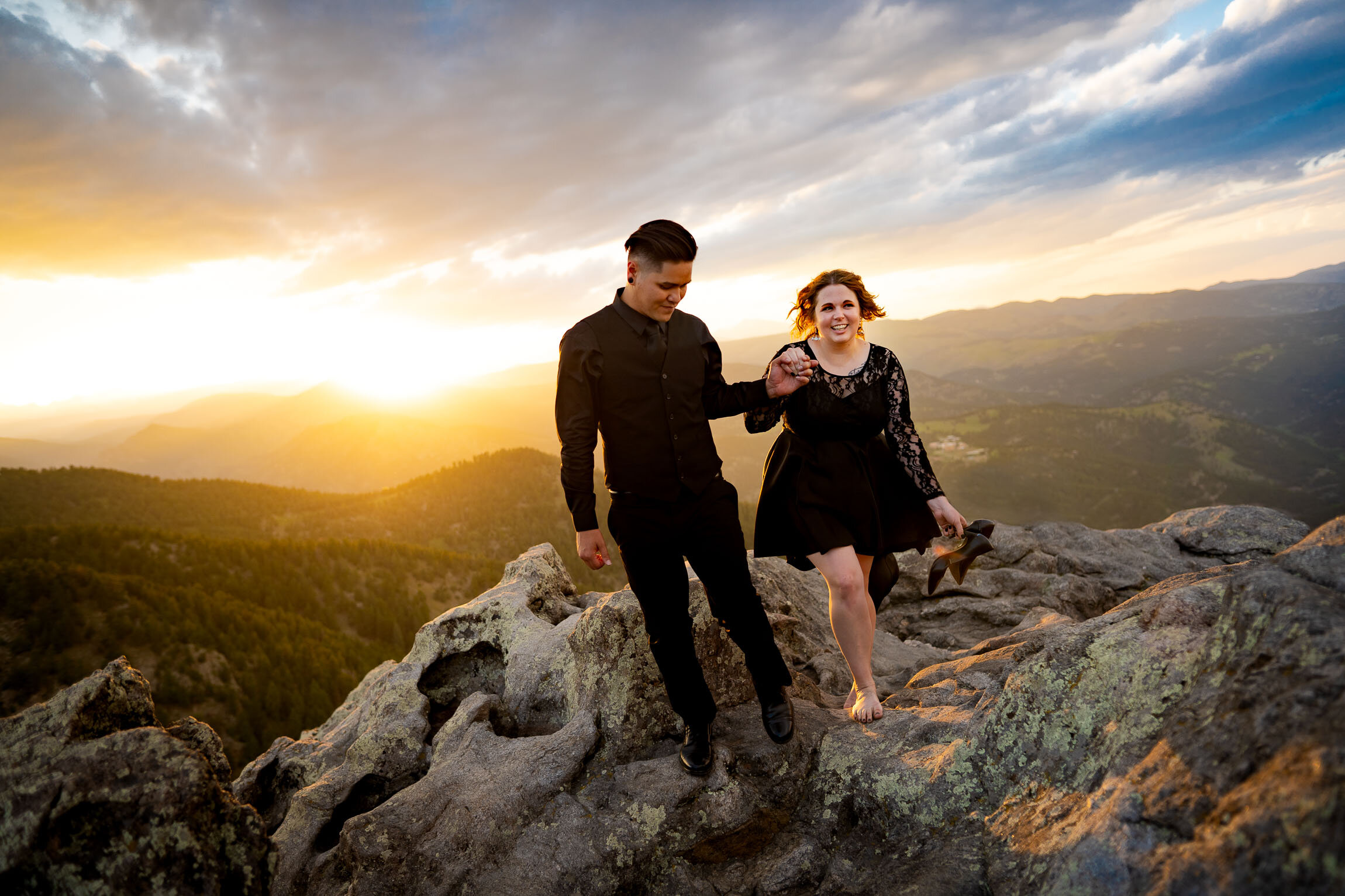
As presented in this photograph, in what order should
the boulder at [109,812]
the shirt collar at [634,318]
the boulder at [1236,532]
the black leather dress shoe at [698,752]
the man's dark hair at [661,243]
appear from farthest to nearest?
the boulder at [1236,532]
the black leather dress shoe at [698,752]
the shirt collar at [634,318]
the man's dark hair at [661,243]
the boulder at [109,812]

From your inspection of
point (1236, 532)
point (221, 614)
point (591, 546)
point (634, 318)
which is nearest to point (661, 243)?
point (634, 318)

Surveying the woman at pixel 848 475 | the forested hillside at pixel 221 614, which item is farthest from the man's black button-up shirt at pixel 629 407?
the forested hillside at pixel 221 614

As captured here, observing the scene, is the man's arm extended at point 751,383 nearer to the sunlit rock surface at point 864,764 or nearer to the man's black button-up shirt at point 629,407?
the man's black button-up shirt at point 629,407

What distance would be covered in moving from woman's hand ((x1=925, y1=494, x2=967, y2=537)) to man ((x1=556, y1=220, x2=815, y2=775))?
1966mm

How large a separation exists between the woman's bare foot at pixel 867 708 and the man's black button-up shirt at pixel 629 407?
92.4 inches

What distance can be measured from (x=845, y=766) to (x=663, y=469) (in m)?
2.54

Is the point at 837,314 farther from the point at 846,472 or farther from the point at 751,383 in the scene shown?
the point at 846,472

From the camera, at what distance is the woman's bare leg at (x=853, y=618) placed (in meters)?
4.73

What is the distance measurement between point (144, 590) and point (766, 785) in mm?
36665

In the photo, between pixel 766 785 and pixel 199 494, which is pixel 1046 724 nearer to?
pixel 766 785

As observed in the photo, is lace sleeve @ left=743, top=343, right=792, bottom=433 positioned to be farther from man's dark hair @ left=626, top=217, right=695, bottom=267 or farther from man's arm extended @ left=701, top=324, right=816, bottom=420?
man's dark hair @ left=626, top=217, right=695, bottom=267

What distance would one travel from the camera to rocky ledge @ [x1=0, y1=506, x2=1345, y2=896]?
225cm

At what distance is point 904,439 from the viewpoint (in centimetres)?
524

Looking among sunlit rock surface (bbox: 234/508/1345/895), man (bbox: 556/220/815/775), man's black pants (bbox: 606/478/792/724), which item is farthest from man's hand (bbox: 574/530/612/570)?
sunlit rock surface (bbox: 234/508/1345/895)
